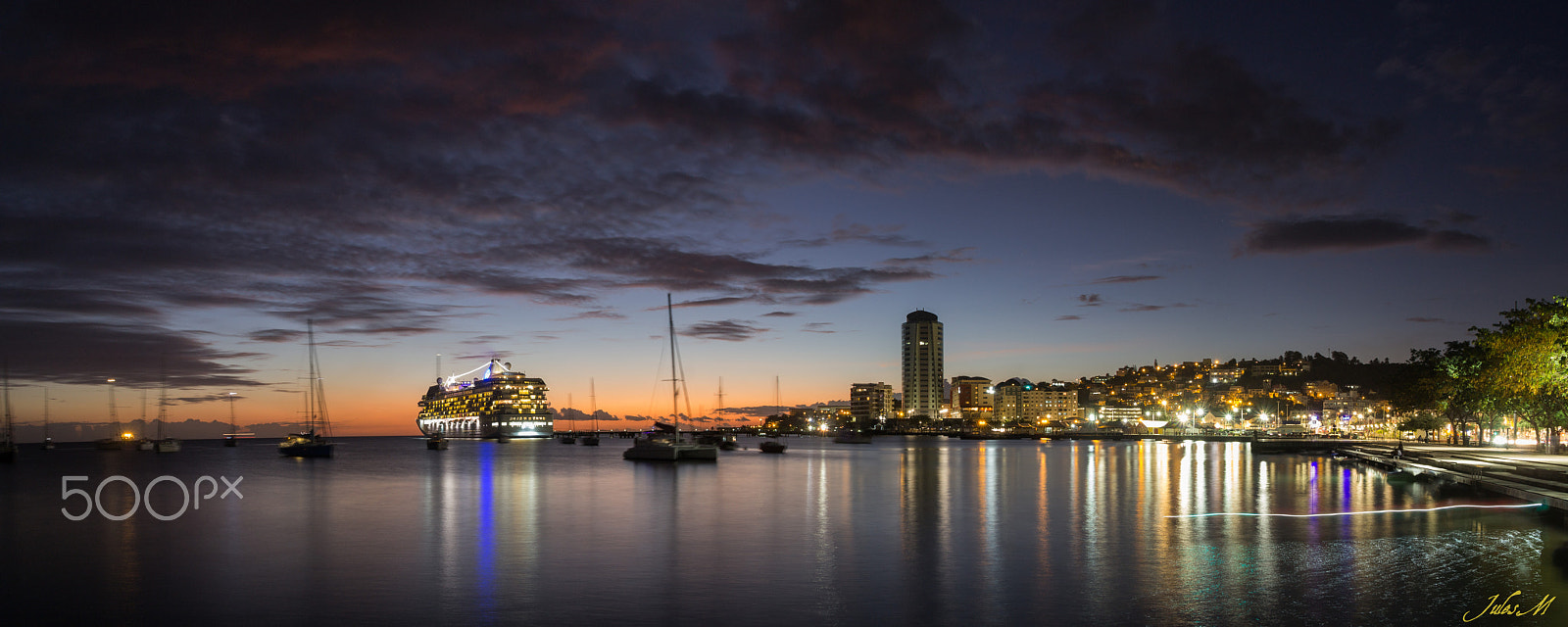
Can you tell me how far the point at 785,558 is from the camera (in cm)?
2714

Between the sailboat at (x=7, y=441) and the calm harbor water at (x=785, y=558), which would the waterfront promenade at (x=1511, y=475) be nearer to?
the calm harbor water at (x=785, y=558)

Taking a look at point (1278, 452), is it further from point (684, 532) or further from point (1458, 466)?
point (684, 532)

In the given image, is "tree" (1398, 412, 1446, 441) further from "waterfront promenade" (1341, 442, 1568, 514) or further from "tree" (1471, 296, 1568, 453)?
"waterfront promenade" (1341, 442, 1568, 514)

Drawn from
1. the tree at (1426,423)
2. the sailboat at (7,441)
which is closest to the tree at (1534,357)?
the tree at (1426,423)

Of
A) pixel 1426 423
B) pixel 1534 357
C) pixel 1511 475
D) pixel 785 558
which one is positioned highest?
pixel 1534 357

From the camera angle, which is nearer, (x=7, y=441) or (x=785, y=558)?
(x=785, y=558)

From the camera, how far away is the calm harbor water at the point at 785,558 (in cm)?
1962

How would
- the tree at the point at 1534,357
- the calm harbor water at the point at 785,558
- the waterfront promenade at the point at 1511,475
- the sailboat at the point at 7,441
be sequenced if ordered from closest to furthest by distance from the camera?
the calm harbor water at the point at 785,558 < the waterfront promenade at the point at 1511,475 < the tree at the point at 1534,357 < the sailboat at the point at 7,441

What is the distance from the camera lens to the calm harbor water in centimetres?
1962

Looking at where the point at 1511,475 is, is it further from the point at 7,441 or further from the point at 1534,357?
the point at 7,441

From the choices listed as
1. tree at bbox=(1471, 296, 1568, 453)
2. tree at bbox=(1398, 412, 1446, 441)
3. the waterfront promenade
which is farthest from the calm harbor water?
tree at bbox=(1398, 412, 1446, 441)

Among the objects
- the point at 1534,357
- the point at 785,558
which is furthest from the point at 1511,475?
the point at 785,558

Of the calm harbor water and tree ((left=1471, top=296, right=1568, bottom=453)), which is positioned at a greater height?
tree ((left=1471, top=296, right=1568, bottom=453))

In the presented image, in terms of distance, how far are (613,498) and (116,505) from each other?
969 inches
